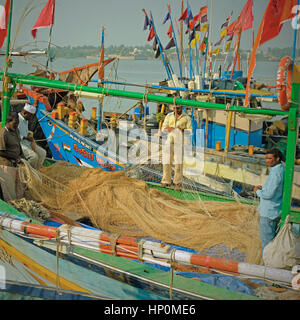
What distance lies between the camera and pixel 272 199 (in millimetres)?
3896

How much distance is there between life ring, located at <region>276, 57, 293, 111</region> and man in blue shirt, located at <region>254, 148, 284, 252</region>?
1.97ft

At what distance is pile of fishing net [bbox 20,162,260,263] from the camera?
178 inches

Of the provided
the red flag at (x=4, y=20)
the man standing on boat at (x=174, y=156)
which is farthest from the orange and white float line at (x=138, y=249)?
the red flag at (x=4, y=20)

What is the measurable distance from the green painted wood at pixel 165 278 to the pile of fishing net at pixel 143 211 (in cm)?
73

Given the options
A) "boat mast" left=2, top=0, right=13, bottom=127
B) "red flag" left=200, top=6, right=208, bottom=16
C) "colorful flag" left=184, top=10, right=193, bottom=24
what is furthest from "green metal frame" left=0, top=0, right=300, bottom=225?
"red flag" left=200, top=6, right=208, bottom=16

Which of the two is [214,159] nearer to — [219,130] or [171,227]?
[219,130]

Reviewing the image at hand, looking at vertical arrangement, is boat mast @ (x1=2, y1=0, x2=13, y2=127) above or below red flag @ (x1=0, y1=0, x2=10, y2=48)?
below

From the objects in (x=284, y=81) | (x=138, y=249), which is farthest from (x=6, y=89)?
(x=284, y=81)

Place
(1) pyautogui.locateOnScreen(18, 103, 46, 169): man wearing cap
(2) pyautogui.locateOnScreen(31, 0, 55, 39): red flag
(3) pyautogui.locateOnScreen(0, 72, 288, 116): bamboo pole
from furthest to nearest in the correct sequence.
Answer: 1. (2) pyautogui.locateOnScreen(31, 0, 55, 39): red flag
2. (1) pyautogui.locateOnScreen(18, 103, 46, 169): man wearing cap
3. (3) pyautogui.locateOnScreen(0, 72, 288, 116): bamboo pole

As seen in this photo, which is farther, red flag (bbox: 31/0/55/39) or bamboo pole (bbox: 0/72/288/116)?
red flag (bbox: 31/0/55/39)

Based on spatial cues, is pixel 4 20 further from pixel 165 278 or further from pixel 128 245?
pixel 165 278

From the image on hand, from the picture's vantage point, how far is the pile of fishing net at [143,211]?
14.9 feet

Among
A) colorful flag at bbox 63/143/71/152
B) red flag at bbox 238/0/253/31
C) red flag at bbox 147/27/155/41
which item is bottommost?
colorful flag at bbox 63/143/71/152

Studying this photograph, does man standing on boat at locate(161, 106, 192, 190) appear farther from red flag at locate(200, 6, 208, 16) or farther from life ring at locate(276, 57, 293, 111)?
red flag at locate(200, 6, 208, 16)
